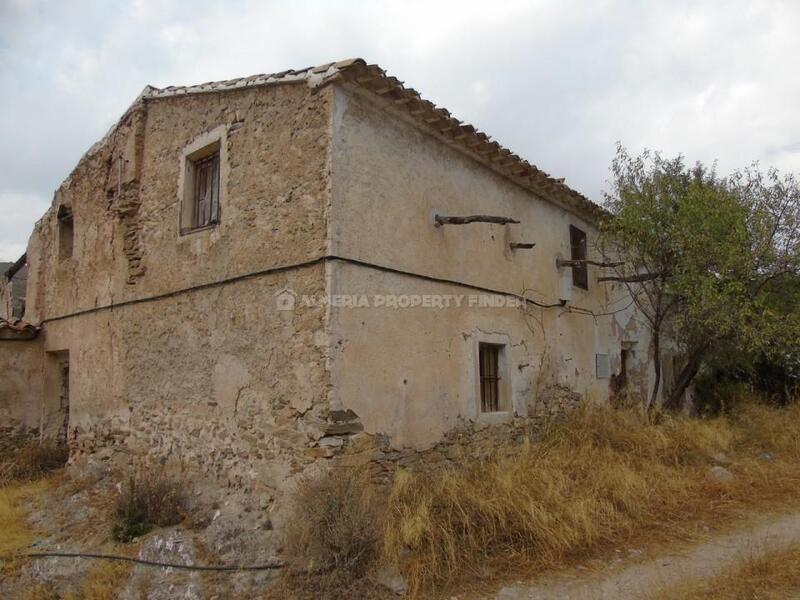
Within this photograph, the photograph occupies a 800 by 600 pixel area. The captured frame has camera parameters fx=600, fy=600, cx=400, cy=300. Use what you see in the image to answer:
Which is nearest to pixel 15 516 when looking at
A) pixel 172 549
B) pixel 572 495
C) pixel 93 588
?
pixel 93 588

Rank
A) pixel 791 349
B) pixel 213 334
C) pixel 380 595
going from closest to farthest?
1. pixel 380 595
2. pixel 213 334
3. pixel 791 349

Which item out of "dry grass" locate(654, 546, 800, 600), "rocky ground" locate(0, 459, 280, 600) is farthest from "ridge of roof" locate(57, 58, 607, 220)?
"dry grass" locate(654, 546, 800, 600)

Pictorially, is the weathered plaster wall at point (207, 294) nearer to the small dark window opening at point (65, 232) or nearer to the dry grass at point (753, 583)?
the small dark window opening at point (65, 232)

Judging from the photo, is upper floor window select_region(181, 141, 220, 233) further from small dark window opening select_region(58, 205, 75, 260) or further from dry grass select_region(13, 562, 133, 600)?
small dark window opening select_region(58, 205, 75, 260)

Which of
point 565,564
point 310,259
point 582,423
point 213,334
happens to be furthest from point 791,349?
point 213,334

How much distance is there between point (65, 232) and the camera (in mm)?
10992

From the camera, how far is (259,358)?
6.34 meters

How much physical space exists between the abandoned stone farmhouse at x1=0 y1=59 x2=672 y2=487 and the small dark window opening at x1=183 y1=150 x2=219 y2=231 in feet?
0.10

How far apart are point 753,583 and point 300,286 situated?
4458 millimetres

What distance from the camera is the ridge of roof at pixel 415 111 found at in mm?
6059

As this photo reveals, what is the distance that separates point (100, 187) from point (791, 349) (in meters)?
11.2

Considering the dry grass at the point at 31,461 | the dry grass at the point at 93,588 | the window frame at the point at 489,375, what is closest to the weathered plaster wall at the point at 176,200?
the dry grass at the point at 31,461

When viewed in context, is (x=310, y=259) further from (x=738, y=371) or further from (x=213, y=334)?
(x=738, y=371)

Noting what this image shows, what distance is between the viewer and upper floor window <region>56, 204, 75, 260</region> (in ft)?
35.6
